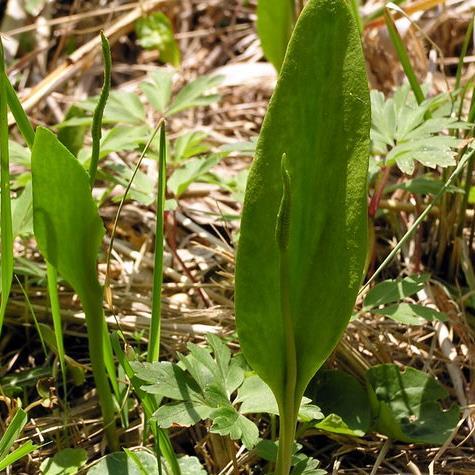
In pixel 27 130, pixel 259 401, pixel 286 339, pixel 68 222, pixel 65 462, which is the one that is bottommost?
pixel 65 462

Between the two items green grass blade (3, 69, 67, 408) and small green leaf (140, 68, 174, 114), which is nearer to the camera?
green grass blade (3, 69, 67, 408)

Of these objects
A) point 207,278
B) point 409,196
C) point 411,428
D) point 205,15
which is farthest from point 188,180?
point 205,15

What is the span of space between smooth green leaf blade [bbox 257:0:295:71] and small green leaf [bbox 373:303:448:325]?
0.75 meters

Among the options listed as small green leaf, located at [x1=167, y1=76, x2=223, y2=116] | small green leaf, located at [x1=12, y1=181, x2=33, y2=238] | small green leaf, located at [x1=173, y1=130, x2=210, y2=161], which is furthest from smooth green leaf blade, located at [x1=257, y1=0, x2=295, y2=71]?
small green leaf, located at [x1=12, y1=181, x2=33, y2=238]

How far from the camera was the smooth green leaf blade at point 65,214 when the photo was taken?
102 centimetres

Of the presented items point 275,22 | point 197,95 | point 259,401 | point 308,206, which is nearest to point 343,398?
point 259,401

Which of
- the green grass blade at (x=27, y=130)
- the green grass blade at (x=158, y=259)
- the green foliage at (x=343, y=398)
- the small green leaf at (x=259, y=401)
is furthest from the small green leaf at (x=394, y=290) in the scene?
the green grass blade at (x=27, y=130)

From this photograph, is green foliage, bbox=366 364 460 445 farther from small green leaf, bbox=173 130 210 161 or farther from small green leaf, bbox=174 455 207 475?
small green leaf, bbox=173 130 210 161

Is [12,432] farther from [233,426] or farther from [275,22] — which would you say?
[275,22]

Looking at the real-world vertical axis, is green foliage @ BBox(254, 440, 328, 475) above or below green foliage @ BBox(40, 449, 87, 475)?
above

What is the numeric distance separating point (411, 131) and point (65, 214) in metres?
0.63

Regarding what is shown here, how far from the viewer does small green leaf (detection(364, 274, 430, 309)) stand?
1.30 metres

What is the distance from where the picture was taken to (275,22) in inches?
72.4

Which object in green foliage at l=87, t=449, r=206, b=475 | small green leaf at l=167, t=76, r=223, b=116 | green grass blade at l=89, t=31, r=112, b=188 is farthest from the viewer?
small green leaf at l=167, t=76, r=223, b=116
